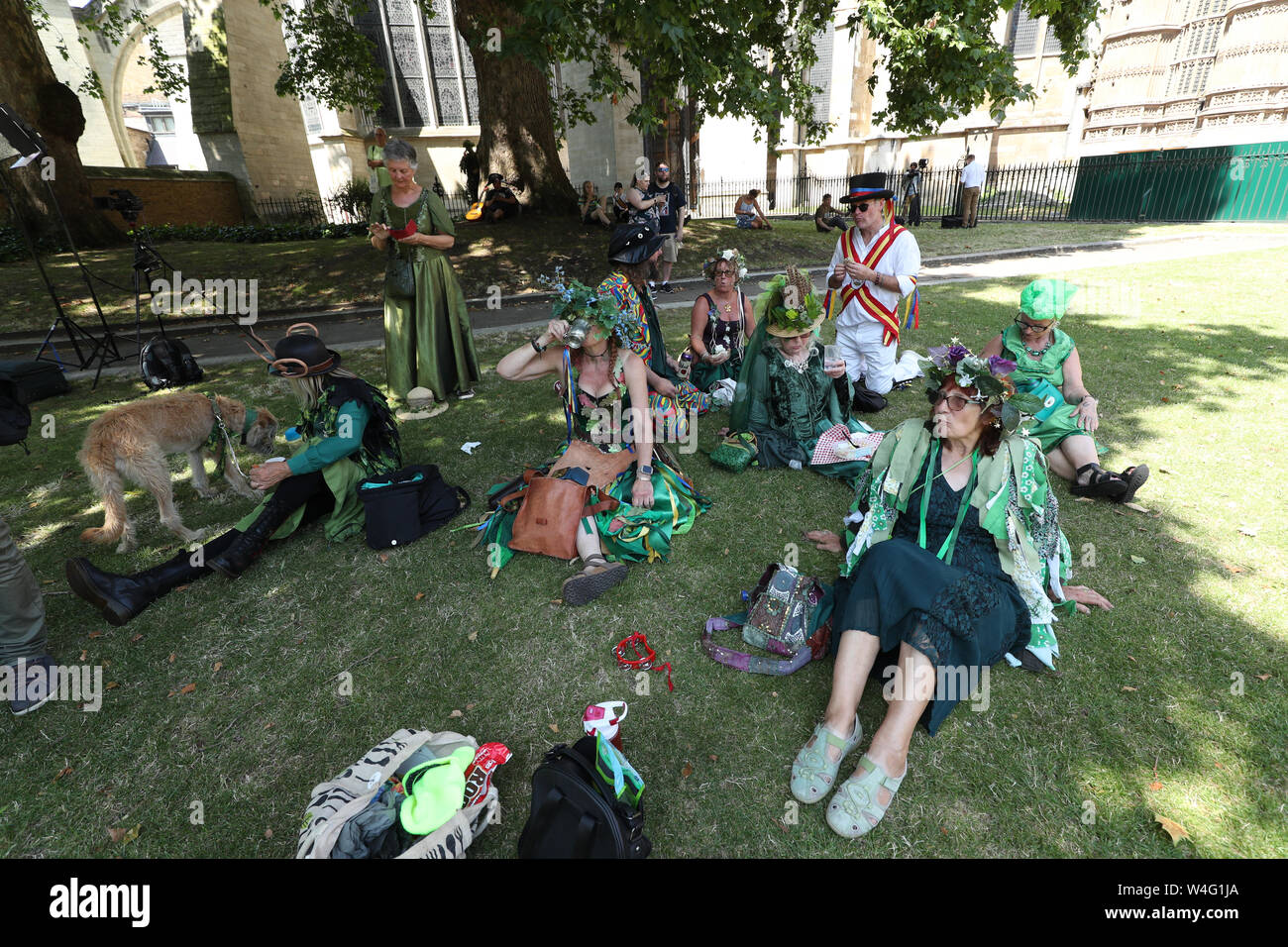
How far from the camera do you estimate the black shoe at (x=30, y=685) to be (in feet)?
10.3

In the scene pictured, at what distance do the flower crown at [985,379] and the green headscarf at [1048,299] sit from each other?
73.9 inches

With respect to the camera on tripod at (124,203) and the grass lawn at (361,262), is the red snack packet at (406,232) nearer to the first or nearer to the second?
the camera on tripod at (124,203)

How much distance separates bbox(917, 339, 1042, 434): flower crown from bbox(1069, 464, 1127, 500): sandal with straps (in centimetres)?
212

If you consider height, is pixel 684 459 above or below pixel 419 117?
below

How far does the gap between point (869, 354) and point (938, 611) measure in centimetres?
433

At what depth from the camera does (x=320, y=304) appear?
11.6m

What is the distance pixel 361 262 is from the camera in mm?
13164

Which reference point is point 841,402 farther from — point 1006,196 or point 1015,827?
point 1006,196

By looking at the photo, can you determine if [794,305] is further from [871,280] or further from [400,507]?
[400,507]

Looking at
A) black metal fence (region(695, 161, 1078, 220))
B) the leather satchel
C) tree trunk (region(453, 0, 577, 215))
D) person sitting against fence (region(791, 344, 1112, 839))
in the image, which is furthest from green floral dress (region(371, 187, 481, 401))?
black metal fence (region(695, 161, 1078, 220))

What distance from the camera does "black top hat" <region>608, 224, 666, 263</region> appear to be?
4.80 m

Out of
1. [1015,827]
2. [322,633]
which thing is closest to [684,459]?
[322,633]

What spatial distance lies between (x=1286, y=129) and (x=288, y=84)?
35234 mm

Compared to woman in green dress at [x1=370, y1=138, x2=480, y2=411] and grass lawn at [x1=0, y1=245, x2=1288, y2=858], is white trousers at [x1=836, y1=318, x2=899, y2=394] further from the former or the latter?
woman in green dress at [x1=370, y1=138, x2=480, y2=411]
